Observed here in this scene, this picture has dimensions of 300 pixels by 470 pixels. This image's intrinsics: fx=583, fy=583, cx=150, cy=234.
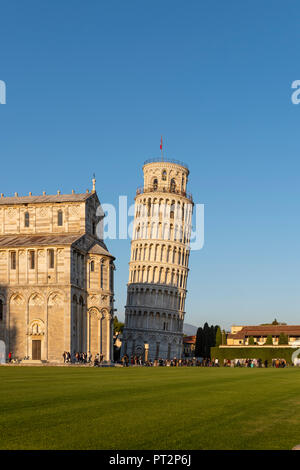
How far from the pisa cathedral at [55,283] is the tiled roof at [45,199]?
0.15 m

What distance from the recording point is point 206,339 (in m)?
129

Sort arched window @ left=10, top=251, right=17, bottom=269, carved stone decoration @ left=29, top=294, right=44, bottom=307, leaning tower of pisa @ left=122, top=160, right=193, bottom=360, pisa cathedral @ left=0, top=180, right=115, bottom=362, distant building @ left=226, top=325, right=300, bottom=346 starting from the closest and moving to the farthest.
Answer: pisa cathedral @ left=0, top=180, right=115, bottom=362, carved stone decoration @ left=29, top=294, right=44, bottom=307, arched window @ left=10, top=251, right=17, bottom=269, leaning tower of pisa @ left=122, top=160, right=193, bottom=360, distant building @ left=226, top=325, right=300, bottom=346

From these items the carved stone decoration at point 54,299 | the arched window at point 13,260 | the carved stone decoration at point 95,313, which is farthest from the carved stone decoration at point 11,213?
the carved stone decoration at point 95,313

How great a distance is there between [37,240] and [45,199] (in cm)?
764

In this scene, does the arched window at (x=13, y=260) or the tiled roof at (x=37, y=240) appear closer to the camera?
the tiled roof at (x=37, y=240)

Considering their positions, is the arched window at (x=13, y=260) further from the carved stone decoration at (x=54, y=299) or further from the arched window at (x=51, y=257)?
the carved stone decoration at (x=54, y=299)

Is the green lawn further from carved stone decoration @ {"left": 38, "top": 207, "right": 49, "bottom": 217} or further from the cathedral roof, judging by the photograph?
carved stone decoration @ {"left": 38, "top": 207, "right": 49, "bottom": 217}

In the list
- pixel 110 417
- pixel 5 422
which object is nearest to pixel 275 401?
pixel 110 417

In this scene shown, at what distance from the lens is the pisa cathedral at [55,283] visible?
66.4m

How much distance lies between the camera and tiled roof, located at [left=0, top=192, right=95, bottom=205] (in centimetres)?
7484

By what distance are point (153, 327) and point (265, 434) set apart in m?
99.5

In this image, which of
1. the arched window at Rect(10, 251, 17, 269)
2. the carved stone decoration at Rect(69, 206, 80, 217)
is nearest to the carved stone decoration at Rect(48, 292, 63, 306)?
the arched window at Rect(10, 251, 17, 269)

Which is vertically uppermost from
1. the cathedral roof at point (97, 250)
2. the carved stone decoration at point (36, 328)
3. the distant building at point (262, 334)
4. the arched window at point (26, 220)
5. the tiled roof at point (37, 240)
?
the arched window at point (26, 220)
